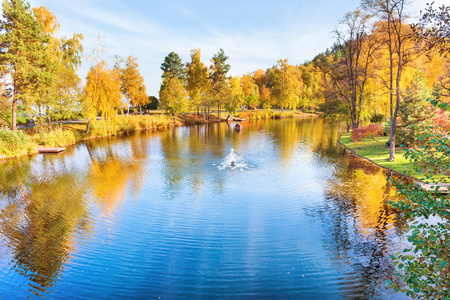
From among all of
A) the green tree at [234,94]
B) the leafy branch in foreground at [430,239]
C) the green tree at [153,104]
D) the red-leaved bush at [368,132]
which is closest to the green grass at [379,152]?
the red-leaved bush at [368,132]

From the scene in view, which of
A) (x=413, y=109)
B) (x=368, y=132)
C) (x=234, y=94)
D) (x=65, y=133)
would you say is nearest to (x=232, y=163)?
(x=413, y=109)

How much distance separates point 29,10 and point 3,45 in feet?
18.0

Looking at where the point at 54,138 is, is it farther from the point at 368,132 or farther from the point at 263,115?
the point at 263,115

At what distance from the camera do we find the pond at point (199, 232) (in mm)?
8203

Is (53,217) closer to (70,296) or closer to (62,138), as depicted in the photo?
(70,296)

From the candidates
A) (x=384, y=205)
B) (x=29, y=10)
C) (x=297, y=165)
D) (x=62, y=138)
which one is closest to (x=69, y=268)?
(x=384, y=205)

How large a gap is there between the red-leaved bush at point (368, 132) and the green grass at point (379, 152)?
65cm

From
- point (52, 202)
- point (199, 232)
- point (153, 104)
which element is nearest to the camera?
point (199, 232)

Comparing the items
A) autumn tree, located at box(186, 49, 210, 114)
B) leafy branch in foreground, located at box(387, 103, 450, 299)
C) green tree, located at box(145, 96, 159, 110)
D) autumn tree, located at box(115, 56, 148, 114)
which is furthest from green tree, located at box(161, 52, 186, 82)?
leafy branch in foreground, located at box(387, 103, 450, 299)

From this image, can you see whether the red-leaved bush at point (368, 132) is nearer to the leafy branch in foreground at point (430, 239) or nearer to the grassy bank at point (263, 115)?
the leafy branch in foreground at point (430, 239)

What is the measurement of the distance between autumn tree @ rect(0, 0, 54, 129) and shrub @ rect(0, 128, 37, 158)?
4807 millimetres

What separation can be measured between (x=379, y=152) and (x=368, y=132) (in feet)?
20.0

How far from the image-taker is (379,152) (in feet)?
81.8

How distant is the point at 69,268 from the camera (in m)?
9.05
